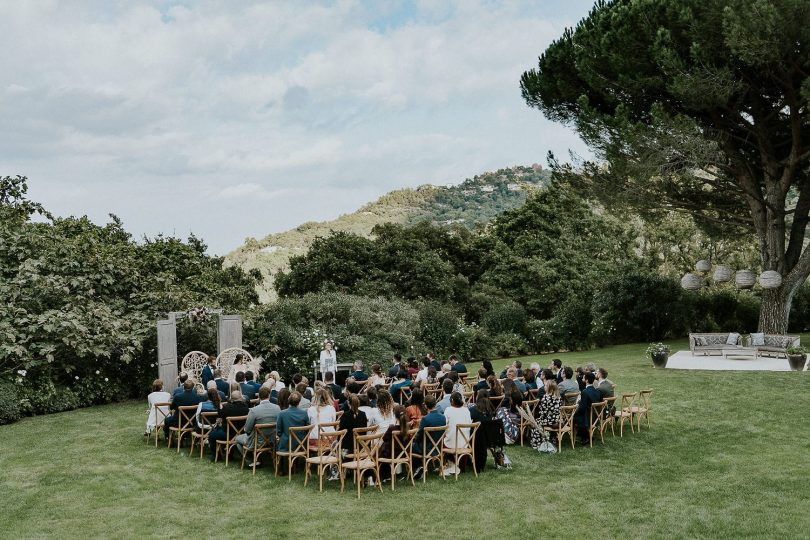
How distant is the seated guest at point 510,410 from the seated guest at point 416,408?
161 cm

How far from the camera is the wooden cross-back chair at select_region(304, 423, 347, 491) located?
8367mm

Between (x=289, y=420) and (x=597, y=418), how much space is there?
463 cm

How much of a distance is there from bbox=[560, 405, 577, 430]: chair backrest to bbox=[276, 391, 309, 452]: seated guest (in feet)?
12.4

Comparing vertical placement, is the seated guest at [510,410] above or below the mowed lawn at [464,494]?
above

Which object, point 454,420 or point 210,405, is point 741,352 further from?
point 210,405

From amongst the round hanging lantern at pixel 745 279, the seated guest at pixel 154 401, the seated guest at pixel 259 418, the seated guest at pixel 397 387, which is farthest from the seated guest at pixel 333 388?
the round hanging lantern at pixel 745 279

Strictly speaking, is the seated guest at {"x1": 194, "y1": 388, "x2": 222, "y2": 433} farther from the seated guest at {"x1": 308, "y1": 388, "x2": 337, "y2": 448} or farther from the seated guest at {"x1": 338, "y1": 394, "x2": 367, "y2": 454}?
the seated guest at {"x1": 338, "y1": 394, "x2": 367, "y2": 454}

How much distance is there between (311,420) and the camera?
9047mm

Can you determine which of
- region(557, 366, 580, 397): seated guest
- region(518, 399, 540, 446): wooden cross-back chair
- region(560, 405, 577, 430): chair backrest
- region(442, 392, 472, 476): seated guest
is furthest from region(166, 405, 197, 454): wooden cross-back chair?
region(557, 366, 580, 397): seated guest

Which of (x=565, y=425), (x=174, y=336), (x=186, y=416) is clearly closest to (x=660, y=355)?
(x=565, y=425)

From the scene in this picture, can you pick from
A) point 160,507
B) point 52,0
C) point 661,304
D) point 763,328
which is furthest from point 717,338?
point 52,0

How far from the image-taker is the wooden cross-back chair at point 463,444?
882 centimetres

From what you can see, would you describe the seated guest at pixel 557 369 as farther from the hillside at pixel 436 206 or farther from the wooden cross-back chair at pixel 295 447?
the hillside at pixel 436 206

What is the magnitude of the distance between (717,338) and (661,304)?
3.83 meters
